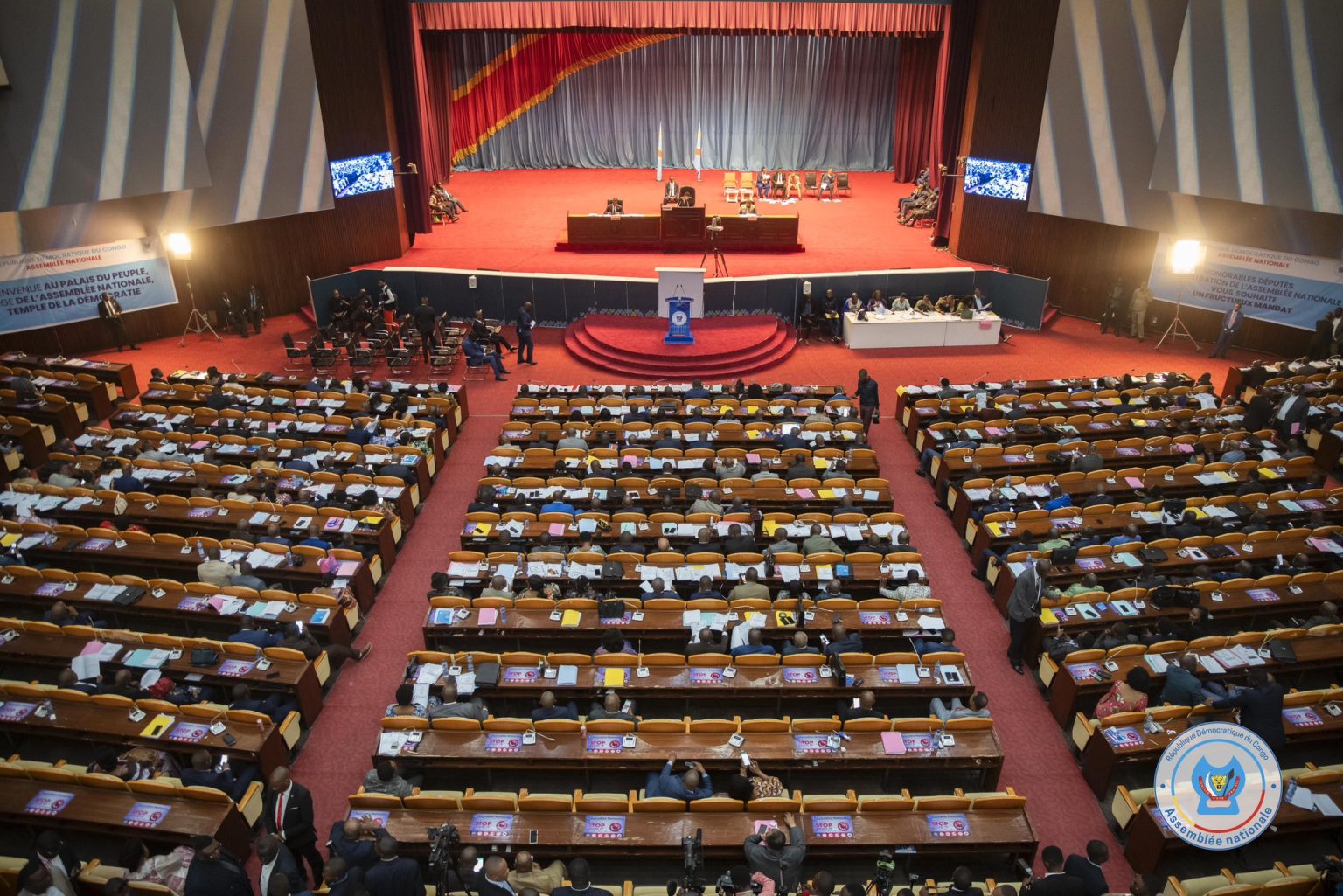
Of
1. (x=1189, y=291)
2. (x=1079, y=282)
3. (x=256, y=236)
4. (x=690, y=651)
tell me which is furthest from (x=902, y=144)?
(x=690, y=651)

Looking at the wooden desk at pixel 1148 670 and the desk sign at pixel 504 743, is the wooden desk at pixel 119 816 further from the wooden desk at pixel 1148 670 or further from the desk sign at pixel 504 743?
the wooden desk at pixel 1148 670

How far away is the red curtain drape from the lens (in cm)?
2966

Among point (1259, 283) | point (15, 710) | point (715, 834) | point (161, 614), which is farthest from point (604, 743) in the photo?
point (1259, 283)

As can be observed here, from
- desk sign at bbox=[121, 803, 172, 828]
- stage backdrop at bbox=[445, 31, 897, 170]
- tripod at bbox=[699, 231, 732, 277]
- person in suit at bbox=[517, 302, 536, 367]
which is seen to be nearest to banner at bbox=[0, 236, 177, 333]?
person in suit at bbox=[517, 302, 536, 367]

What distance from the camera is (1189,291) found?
20906mm

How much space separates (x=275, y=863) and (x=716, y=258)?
18546 millimetres

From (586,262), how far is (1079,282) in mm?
12739

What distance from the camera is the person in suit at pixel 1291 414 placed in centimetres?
1484

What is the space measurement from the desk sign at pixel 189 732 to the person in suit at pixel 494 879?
3475mm

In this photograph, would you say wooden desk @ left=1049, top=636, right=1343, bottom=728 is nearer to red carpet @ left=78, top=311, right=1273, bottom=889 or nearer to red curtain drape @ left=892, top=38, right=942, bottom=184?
red carpet @ left=78, top=311, right=1273, bottom=889

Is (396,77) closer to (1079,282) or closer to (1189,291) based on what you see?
(1079,282)

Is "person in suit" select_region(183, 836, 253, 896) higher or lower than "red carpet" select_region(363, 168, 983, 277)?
lower

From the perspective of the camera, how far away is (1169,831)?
303 inches

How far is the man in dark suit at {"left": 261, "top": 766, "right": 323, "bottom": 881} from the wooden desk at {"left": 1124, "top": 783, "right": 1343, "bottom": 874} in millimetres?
7415
